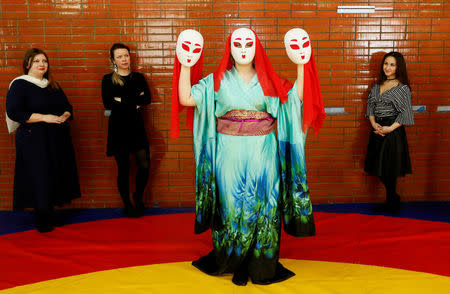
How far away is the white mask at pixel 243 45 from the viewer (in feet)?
8.86

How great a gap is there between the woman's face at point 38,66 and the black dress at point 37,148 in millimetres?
117

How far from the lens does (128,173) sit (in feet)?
14.1

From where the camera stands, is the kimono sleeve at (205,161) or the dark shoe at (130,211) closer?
the kimono sleeve at (205,161)

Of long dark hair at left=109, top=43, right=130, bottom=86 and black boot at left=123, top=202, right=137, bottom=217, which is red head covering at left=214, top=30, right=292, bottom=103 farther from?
black boot at left=123, top=202, right=137, bottom=217

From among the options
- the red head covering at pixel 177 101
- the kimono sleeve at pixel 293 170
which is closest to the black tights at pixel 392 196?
the kimono sleeve at pixel 293 170

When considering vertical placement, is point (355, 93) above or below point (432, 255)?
above

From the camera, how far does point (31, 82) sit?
12.5 feet

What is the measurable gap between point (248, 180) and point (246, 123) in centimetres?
39

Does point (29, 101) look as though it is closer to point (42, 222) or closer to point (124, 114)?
point (124, 114)

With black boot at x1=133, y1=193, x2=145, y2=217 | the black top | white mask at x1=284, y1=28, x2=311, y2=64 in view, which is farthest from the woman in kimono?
the black top

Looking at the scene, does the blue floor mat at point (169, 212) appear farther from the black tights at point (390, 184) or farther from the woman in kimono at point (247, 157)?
the woman in kimono at point (247, 157)

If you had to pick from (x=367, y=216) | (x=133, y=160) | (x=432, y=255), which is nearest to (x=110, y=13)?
(x=133, y=160)

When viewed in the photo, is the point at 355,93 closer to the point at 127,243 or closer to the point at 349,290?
the point at 349,290

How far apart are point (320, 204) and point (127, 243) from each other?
7.54ft
